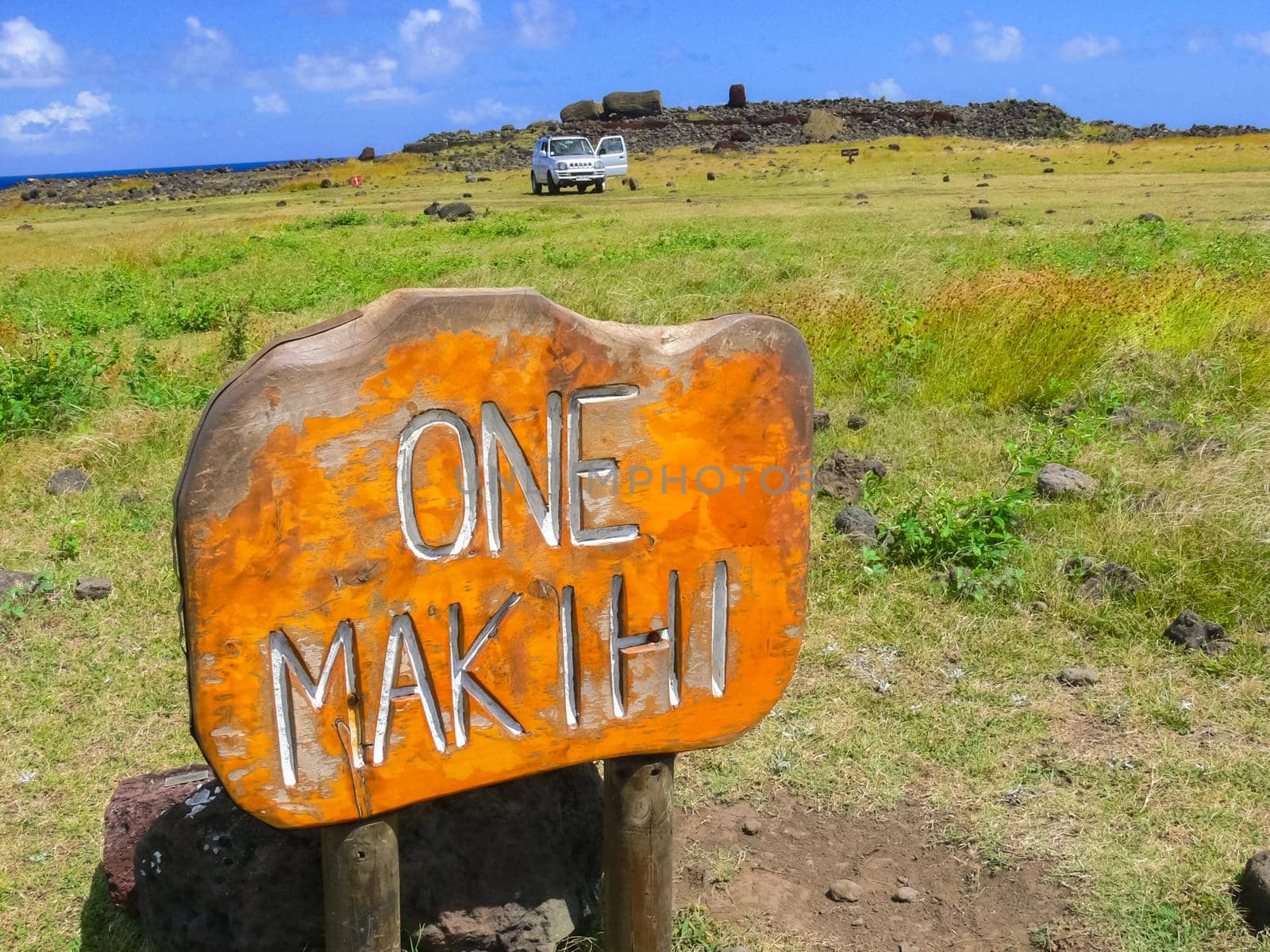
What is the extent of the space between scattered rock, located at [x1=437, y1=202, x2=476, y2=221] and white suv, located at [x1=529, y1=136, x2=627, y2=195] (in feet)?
21.1

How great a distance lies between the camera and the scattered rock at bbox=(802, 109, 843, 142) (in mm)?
41750

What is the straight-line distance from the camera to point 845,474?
17.6ft

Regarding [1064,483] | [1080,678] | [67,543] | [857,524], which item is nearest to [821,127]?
[1064,483]

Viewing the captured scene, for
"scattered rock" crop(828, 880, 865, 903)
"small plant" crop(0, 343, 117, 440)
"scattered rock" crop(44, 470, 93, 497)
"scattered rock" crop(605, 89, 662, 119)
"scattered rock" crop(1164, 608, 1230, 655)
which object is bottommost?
"scattered rock" crop(828, 880, 865, 903)

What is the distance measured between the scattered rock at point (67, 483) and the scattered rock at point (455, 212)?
13557mm

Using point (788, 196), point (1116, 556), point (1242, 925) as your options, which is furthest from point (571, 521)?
point (788, 196)

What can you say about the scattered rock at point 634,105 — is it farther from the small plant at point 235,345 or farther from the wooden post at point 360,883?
the wooden post at point 360,883

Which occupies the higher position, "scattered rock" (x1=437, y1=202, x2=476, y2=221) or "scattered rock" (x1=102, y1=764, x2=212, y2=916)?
"scattered rock" (x1=437, y1=202, x2=476, y2=221)

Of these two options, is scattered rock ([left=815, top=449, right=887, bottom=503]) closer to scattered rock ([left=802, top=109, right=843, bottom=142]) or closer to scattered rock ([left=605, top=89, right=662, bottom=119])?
scattered rock ([left=802, top=109, right=843, bottom=142])

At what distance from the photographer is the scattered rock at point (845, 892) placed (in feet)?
9.19

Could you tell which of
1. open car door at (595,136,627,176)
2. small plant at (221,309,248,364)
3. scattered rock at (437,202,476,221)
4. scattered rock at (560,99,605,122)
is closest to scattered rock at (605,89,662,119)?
scattered rock at (560,99,605,122)

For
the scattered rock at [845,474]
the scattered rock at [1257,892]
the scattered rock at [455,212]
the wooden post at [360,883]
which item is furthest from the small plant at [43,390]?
the scattered rock at [455,212]

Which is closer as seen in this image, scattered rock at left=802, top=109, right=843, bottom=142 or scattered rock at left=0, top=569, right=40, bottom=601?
scattered rock at left=0, top=569, right=40, bottom=601

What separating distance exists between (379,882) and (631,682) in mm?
599
